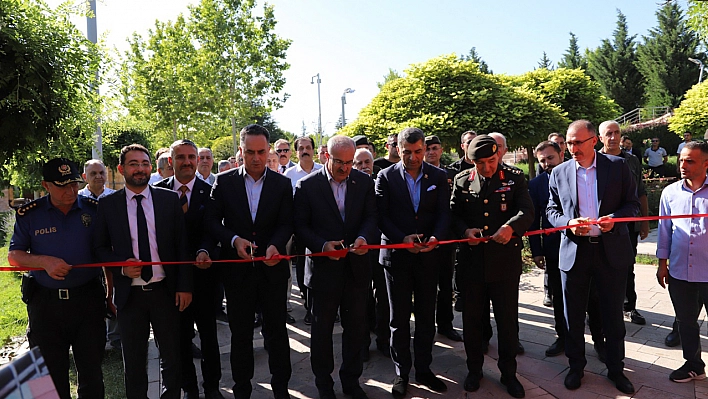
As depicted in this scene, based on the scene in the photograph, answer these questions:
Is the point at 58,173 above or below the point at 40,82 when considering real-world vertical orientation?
below

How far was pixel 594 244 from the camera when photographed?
4.16 meters

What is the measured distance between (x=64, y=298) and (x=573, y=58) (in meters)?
61.0

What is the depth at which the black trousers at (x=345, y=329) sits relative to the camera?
4.13 m

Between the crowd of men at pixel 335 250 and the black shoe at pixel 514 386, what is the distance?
0.04 feet

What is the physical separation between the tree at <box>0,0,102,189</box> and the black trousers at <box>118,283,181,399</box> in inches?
59.8

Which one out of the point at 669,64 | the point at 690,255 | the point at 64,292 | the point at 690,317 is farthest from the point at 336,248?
the point at 669,64

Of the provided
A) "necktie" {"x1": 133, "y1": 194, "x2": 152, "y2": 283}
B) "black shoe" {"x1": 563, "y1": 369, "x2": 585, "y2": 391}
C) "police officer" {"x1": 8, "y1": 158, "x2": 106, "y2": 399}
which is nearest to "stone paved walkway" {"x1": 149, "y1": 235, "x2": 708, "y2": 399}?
"black shoe" {"x1": 563, "y1": 369, "x2": 585, "y2": 391}

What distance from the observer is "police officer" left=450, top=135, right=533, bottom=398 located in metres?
4.14

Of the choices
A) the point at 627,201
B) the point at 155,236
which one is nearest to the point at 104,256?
the point at 155,236

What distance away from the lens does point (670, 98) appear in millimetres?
43281

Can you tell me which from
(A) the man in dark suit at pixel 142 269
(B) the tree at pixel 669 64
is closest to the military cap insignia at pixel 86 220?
(A) the man in dark suit at pixel 142 269

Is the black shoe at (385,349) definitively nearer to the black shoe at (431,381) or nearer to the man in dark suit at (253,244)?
the black shoe at (431,381)

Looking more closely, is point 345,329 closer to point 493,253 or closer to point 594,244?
point 493,253

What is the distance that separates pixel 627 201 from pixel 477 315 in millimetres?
1666
